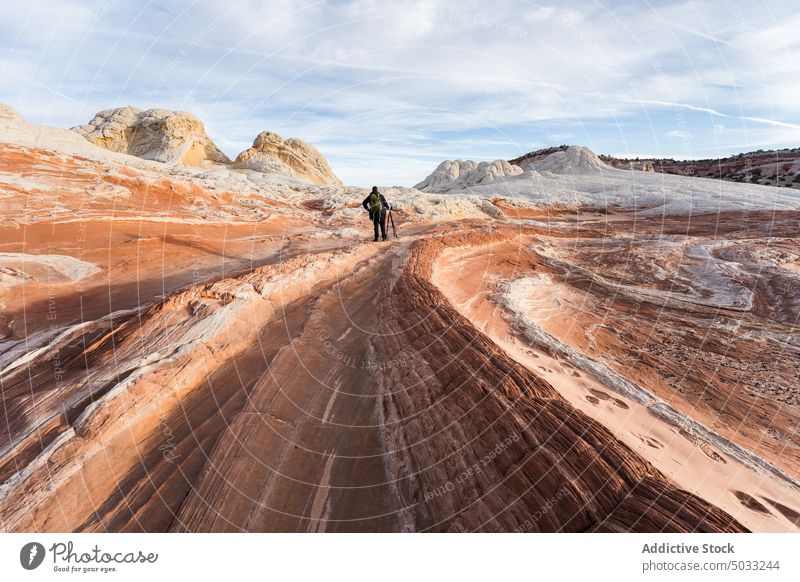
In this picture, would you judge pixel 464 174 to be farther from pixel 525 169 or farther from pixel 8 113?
pixel 8 113

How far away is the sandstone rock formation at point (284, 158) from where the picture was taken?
48.2m

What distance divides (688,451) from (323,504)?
3.69 meters

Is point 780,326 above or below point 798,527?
above

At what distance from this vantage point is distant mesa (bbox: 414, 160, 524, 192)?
187ft

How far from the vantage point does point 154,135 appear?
4772 cm

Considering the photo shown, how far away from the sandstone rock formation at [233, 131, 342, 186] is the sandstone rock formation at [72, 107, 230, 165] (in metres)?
5.06

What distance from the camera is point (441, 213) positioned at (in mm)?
24969

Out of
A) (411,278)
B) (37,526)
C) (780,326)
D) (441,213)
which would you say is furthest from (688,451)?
(441,213)

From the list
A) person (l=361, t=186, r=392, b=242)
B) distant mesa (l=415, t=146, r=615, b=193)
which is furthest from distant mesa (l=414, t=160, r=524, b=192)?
person (l=361, t=186, r=392, b=242)

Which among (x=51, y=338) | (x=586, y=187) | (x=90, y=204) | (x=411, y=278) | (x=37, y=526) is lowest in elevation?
(x=37, y=526)

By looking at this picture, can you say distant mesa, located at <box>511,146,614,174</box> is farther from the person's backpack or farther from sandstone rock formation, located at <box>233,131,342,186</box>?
the person's backpack

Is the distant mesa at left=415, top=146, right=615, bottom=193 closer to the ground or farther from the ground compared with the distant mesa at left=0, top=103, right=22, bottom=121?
farther from the ground

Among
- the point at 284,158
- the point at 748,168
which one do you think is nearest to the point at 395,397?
the point at 284,158

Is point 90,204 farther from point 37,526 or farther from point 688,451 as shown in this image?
point 688,451
